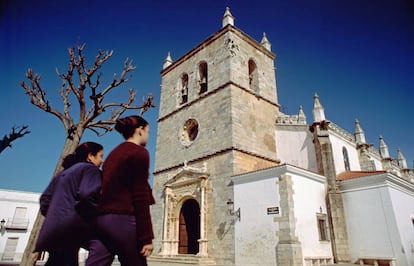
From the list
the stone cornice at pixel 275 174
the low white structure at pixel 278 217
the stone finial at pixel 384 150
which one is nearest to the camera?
the low white structure at pixel 278 217

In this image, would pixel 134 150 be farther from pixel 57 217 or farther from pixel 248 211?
pixel 248 211

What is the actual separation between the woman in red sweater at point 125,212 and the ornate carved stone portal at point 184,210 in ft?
35.7

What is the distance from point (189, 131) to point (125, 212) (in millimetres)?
14299

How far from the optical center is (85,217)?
2.26m

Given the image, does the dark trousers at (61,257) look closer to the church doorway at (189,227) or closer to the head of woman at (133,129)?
the head of woman at (133,129)

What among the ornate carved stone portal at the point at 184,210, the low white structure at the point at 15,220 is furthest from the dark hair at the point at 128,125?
the low white structure at the point at 15,220

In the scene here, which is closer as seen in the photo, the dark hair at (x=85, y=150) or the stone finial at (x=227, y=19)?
the dark hair at (x=85, y=150)

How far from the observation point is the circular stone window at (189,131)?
16.0 metres

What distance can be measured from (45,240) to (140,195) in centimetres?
87

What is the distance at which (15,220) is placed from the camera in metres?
23.0

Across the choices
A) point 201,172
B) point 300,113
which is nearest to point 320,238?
point 201,172

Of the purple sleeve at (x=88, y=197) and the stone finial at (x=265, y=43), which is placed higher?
the stone finial at (x=265, y=43)

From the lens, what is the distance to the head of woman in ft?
8.68

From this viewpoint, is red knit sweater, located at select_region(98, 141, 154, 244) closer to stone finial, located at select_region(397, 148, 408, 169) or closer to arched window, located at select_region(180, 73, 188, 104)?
arched window, located at select_region(180, 73, 188, 104)
